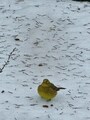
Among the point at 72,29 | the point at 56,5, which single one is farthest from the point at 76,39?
the point at 56,5

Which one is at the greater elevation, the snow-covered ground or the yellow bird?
the yellow bird

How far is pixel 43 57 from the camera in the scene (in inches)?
326

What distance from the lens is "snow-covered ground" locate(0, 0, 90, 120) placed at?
6309 millimetres

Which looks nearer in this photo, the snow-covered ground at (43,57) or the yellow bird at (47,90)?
the snow-covered ground at (43,57)

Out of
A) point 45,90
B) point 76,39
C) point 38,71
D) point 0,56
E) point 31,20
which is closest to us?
point 45,90

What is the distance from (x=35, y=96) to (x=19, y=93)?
26 cm

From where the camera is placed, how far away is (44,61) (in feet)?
26.6

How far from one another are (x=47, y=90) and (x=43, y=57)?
192cm

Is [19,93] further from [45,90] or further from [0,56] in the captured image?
[0,56]

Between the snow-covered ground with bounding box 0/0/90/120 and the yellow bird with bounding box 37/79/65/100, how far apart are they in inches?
4.9

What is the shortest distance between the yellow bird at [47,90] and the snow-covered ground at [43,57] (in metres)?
0.12

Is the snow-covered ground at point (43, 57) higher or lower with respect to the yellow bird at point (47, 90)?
lower

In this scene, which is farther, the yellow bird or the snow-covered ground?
the yellow bird

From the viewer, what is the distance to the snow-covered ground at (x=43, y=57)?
6.31 meters
